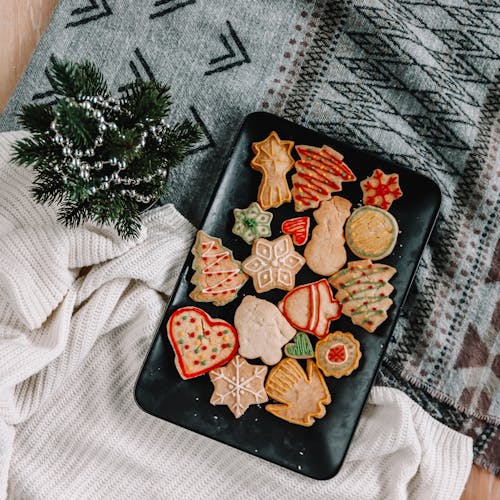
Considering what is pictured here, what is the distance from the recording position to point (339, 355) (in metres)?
0.84

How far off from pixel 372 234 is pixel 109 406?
44cm

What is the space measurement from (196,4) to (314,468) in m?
0.68

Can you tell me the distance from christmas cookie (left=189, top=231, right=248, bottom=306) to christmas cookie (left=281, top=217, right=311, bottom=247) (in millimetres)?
89

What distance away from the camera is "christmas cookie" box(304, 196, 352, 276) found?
0.86 m

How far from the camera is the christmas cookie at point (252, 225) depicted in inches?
34.3

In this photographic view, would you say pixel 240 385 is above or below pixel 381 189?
below

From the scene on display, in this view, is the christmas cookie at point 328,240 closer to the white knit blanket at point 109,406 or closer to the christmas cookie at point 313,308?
the christmas cookie at point 313,308

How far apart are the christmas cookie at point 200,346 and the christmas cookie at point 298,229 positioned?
0.15 metres

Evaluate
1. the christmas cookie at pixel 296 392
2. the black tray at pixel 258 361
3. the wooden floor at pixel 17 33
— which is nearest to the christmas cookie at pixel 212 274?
the black tray at pixel 258 361

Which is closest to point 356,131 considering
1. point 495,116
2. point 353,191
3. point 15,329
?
point 353,191

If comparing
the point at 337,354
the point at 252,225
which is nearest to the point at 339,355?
the point at 337,354

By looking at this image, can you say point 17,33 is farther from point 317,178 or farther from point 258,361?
point 258,361

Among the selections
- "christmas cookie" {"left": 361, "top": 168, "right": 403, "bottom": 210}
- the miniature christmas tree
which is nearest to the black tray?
"christmas cookie" {"left": 361, "top": 168, "right": 403, "bottom": 210}

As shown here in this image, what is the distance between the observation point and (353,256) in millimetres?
866
